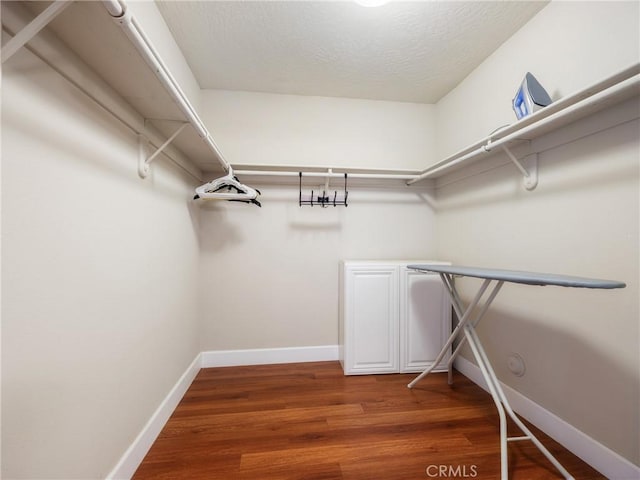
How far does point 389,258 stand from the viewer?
2354 mm

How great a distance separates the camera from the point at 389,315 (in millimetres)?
2020

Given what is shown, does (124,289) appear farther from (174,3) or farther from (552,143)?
(552,143)

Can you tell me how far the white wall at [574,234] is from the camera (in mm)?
1048

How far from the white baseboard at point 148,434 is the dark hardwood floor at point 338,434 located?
40 millimetres

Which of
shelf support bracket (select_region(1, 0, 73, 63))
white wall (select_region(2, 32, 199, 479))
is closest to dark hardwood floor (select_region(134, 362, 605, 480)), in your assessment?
white wall (select_region(2, 32, 199, 479))

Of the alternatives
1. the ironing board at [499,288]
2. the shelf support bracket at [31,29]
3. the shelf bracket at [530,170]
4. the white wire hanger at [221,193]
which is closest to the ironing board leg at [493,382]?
the ironing board at [499,288]

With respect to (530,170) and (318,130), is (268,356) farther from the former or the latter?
(530,170)

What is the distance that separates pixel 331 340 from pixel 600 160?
6.99ft

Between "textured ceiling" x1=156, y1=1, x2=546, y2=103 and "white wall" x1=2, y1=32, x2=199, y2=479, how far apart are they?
99 cm

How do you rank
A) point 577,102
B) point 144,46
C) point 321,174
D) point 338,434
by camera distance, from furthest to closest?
point 321,174, point 338,434, point 577,102, point 144,46

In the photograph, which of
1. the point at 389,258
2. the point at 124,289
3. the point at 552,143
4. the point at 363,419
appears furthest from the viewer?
the point at 389,258

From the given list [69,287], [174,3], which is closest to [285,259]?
[69,287]

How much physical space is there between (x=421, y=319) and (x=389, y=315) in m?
0.28

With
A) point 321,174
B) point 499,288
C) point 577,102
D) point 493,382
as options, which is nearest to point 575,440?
point 493,382
